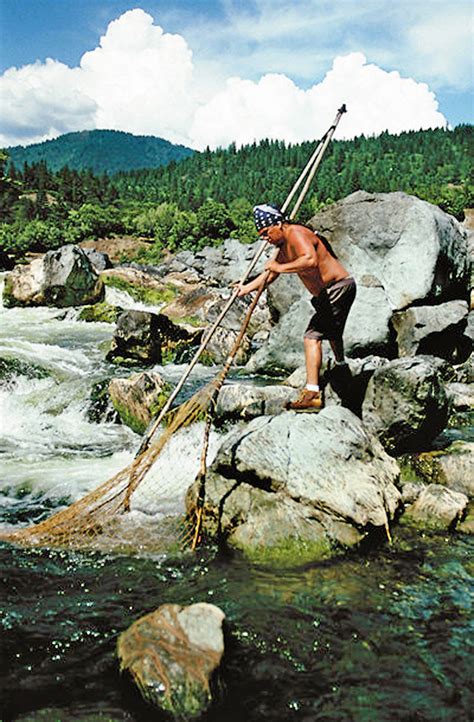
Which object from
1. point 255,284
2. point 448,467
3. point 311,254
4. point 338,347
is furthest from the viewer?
point 338,347

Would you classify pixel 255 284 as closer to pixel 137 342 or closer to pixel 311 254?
pixel 311 254

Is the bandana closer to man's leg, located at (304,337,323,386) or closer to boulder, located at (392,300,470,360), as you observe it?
man's leg, located at (304,337,323,386)

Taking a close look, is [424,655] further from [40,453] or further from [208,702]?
[40,453]

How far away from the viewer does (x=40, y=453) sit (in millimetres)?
10555

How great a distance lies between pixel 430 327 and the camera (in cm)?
1381

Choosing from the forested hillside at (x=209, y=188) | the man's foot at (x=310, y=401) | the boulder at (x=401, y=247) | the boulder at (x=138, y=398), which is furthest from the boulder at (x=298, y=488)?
the forested hillside at (x=209, y=188)

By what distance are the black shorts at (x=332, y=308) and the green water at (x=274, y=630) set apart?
274cm

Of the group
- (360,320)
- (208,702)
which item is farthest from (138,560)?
(360,320)

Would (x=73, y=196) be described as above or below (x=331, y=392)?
above

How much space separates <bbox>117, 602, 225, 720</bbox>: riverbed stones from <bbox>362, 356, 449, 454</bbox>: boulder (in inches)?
184

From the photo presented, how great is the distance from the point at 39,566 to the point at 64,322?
19.3 m

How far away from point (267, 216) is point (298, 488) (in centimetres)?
321

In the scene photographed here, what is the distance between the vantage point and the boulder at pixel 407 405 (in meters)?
8.02

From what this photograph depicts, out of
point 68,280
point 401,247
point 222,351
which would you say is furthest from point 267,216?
point 68,280
